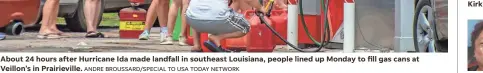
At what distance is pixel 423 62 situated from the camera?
6.25 meters

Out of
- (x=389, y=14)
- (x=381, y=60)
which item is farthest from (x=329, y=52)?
(x=389, y=14)

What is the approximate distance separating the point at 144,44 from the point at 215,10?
0.42 meters

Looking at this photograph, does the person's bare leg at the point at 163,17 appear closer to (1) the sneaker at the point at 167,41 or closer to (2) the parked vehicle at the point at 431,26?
(1) the sneaker at the point at 167,41

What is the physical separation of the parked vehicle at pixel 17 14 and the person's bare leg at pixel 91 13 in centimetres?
28

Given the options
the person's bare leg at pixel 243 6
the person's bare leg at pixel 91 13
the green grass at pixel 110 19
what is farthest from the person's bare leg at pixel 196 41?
the person's bare leg at pixel 91 13

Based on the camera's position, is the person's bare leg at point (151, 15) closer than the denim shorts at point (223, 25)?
No

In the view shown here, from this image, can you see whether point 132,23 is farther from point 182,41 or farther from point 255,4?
point 255,4

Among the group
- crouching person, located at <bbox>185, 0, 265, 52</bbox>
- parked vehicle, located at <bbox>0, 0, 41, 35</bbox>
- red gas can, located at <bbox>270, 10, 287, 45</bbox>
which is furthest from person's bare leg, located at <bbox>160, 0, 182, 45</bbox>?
parked vehicle, located at <bbox>0, 0, 41, 35</bbox>

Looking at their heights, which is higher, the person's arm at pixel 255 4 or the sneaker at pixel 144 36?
the person's arm at pixel 255 4

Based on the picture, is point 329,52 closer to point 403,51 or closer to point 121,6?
point 403,51

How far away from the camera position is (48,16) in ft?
22.0

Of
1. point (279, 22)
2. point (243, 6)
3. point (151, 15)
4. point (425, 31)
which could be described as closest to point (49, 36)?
point (151, 15)

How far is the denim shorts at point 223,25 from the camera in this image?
254 inches

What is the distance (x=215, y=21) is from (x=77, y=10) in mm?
935
